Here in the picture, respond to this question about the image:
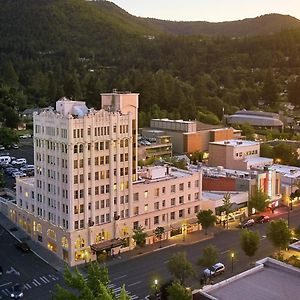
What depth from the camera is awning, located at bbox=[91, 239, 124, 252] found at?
4018 cm

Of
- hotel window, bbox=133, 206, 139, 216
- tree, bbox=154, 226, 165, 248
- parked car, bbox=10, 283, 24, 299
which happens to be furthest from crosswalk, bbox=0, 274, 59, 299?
tree, bbox=154, 226, 165, 248

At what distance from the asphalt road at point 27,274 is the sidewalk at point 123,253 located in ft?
2.25

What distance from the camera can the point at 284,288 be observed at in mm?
26172

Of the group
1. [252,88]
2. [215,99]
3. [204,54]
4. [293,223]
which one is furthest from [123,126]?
[204,54]

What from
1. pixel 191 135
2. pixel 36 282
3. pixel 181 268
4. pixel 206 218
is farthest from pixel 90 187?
pixel 191 135

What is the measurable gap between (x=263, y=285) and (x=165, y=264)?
14.1 metres

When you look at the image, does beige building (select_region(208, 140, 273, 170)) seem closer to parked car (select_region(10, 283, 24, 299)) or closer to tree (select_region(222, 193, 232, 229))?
tree (select_region(222, 193, 232, 229))

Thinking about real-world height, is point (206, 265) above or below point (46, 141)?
below

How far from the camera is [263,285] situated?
87.1 ft

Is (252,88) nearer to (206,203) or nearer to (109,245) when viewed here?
(206,203)

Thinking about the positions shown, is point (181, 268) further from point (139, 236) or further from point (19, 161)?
point (19, 161)

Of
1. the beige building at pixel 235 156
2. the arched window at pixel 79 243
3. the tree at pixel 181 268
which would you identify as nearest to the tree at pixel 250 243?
the tree at pixel 181 268

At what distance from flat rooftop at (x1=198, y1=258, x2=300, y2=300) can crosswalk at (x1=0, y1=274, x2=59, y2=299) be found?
14265 mm

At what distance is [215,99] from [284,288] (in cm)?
9723
